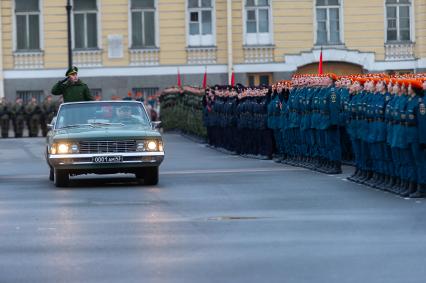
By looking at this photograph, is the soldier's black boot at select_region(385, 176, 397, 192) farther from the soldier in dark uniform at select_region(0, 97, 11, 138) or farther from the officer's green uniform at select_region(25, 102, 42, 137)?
the soldier in dark uniform at select_region(0, 97, 11, 138)

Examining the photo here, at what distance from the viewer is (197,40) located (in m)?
60.3

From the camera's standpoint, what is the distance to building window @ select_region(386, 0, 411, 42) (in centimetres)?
6119

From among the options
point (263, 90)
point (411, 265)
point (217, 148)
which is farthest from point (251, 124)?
point (411, 265)

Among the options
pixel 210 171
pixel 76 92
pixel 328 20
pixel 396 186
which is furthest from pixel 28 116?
Answer: pixel 396 186

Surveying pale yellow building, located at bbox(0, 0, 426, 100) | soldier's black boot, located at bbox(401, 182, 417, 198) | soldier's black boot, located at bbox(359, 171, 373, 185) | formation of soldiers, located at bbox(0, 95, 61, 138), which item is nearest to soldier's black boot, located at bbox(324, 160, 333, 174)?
soldier's black boot, located at bbox(359, 171, 373, 185)

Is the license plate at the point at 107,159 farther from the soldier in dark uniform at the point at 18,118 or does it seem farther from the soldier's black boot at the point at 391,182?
the soldier in dark uniform at the point at 18,118

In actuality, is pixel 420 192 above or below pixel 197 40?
below

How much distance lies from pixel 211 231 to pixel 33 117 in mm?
37859

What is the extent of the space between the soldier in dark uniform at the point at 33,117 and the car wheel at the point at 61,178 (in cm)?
2950

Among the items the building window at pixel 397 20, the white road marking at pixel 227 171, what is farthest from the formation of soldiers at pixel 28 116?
the white road marking at pixel 227 171

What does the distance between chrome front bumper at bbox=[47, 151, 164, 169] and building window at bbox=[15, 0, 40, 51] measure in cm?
3526

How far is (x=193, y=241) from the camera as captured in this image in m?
16.3

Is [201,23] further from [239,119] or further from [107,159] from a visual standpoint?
[107,159]

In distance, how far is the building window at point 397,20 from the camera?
61.2 m
